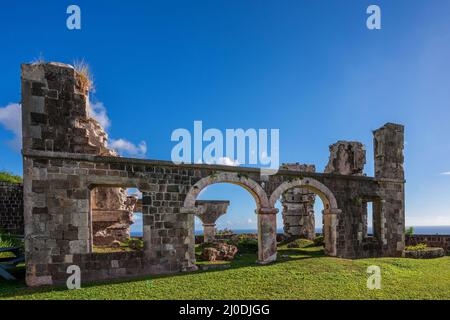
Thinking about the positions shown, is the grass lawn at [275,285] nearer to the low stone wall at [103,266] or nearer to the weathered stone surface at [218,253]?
the low stone wall at [103,266]

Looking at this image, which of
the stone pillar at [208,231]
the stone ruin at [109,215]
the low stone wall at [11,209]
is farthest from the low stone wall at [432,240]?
the low stone wall at [11,209]

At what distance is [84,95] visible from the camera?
8844 mm

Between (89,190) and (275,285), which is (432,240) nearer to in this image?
(275,285)

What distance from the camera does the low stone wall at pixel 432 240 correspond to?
1538cm

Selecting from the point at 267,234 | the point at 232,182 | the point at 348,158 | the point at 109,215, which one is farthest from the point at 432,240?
the point at 109,215

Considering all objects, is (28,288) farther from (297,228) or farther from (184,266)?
(297,228)

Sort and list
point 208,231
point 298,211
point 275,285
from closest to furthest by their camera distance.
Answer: point 275,285 < point 208,231 < point 298,211

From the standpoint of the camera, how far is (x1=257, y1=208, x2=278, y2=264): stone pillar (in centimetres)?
1056

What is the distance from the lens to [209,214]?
17828mm

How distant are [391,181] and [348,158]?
269 centimetres

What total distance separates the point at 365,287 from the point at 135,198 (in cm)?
1173

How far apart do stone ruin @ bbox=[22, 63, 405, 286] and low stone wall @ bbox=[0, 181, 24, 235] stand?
23.9 feet

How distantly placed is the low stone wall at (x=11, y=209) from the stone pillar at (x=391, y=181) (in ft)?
59.1

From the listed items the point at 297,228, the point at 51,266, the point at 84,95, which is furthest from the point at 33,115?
the point at 297,228
